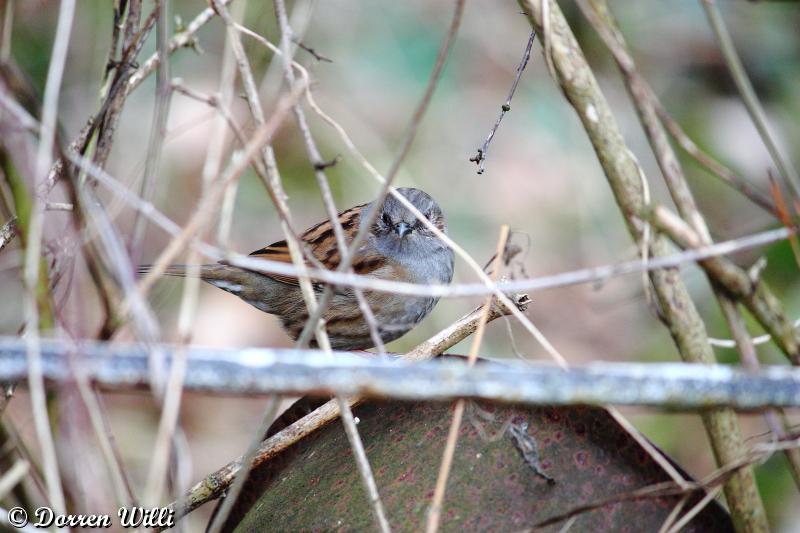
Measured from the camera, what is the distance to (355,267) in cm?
421

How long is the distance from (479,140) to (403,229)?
2579 mm

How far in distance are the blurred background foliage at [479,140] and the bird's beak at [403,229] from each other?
1.03 m

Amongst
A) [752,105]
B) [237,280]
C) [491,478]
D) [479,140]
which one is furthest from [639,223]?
[479,140]

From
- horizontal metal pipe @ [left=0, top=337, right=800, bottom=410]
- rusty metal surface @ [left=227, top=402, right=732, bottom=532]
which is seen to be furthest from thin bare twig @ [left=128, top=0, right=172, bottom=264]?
rusty metal surface @ [left=227, top=402, right=732, bottom=532]

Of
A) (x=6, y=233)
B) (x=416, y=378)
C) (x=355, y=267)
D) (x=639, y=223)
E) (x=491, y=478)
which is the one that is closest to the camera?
(x=416, y=378)

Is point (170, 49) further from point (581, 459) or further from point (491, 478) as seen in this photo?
point (581, 459)

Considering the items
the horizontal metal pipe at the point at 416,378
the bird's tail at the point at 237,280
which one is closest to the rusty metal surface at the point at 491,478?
the horizontal metal pipe at the point at 416,378

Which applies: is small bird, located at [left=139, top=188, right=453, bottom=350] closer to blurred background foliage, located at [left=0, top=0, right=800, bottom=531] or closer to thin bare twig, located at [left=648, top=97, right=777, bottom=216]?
blurred background foliage, located at [left=0, top=0, right=800, bottom=531]

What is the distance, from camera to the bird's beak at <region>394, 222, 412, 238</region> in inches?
159

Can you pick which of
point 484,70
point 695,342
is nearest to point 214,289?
point 484,70

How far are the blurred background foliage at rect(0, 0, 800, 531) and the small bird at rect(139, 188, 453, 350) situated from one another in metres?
0.88

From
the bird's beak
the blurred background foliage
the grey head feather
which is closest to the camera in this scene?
the bird's beak

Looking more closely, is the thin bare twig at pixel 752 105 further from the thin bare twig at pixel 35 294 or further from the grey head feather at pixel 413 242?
the grey head feather at pixel 413 242

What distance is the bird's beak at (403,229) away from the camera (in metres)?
4.04
